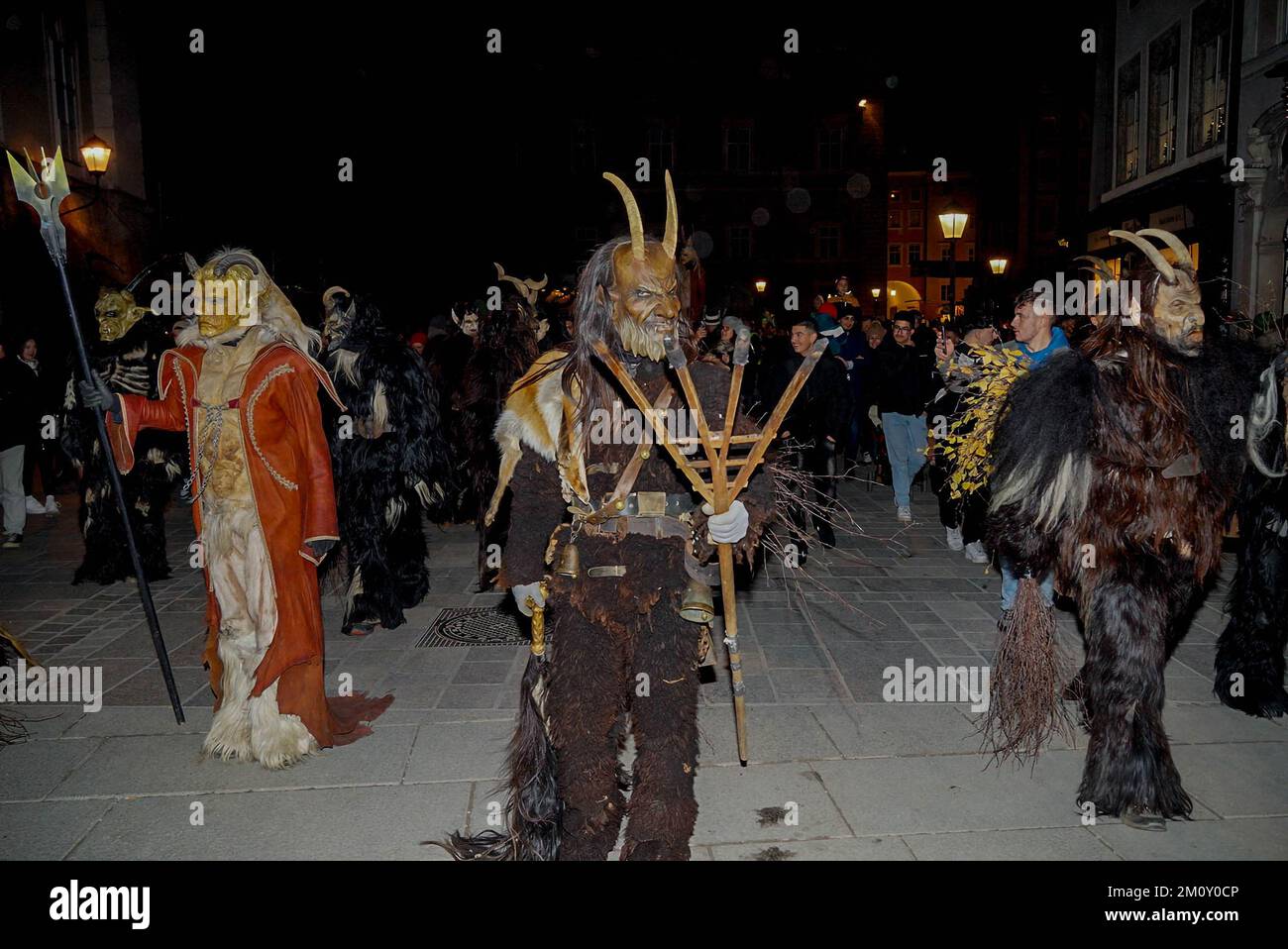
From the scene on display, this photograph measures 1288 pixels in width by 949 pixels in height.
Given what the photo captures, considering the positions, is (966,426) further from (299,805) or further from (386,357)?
(299,805)

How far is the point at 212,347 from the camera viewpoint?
461 centimetres

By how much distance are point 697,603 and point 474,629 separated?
12.8ft

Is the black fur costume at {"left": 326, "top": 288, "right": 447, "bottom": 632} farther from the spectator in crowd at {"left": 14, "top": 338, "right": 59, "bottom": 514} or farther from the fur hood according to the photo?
the spectator in crowd at {"left": 14, "top": 338, "right": 59, "bottom": 514}

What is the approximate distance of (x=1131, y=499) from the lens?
12.7 feet

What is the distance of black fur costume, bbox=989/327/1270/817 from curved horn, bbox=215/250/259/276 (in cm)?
393

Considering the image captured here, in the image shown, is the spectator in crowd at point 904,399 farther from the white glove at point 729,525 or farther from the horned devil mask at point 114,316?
the horned devil mask at point 114,316

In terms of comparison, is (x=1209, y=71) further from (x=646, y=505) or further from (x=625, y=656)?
(x=625, y=656)

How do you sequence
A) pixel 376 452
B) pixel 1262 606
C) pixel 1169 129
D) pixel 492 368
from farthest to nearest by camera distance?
pixel 1169 129 < pixel 492 368 < pixel 376 452 < pixel 1262 606

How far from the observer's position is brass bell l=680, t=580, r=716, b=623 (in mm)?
3117

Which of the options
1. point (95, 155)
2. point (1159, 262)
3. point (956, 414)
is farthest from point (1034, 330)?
point (95, 155)

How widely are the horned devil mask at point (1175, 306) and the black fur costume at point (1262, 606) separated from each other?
1418mm

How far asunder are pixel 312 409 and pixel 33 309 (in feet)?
40.6

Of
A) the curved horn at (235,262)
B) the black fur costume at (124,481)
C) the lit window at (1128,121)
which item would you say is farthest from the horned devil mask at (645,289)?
A: the lit window at (1128,121)

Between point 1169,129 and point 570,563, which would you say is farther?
point 1169,129
